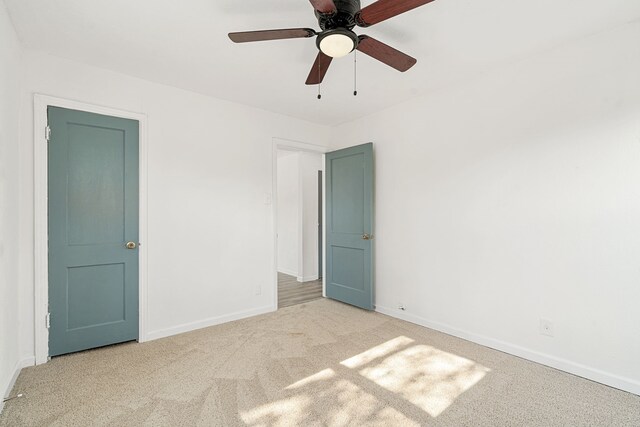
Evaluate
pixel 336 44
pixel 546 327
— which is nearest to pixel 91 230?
pixel 336 44

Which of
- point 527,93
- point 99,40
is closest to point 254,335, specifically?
point 99,40

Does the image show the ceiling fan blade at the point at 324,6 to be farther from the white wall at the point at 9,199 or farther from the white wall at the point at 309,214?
the white wall at the point at 309,214

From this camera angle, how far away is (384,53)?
2.02m

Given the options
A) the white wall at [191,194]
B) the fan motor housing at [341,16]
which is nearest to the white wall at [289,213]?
the white wall at [191,194]

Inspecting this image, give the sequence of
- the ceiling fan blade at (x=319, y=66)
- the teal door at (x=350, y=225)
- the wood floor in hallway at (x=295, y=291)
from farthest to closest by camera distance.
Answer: the wood floor in hallway at (x=295, y=291), the teal door at (x=350, y=225), the ceiling fan blade at (x=319, y=66)

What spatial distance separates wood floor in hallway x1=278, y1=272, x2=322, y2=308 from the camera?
14.4ft

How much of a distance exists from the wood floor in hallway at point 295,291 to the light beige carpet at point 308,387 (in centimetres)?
132

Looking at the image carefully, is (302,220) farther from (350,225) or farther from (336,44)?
(336,44)

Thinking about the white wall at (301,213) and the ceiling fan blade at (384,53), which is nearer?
the ceiling fan blade at (384,53)

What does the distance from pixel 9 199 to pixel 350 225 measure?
3238 mm

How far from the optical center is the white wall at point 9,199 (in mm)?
1980

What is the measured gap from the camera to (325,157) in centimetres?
450

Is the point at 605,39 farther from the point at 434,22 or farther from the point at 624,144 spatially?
the point at 434,22

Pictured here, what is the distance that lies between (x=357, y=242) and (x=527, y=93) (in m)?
2.34
